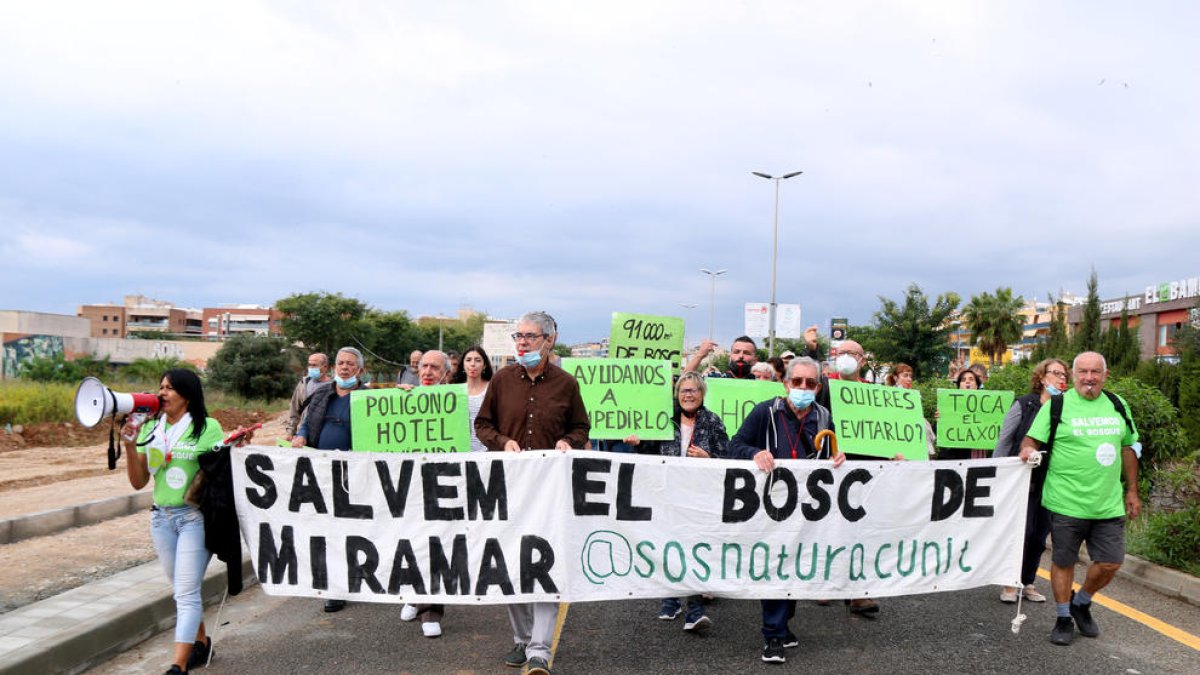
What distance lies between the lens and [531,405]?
18.0 feet

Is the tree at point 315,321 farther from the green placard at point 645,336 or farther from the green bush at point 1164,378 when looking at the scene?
the green placard at point 645,336

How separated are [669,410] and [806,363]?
158 centimetres

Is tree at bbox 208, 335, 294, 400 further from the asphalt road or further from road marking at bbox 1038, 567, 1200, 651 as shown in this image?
road marking at bbox 1038, 567, 1200, 651

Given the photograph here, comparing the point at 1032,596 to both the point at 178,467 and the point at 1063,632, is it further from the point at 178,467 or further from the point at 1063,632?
the point at 178,467

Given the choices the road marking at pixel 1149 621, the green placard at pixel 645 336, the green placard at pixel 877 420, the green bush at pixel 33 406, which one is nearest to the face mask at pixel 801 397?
the green placard at pixel 877 420

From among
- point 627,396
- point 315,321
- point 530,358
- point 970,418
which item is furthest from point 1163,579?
point 315,321

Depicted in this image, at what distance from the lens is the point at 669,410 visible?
6.98m

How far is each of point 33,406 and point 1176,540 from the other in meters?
23.5

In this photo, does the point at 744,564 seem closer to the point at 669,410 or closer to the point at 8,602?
the point at 669,410

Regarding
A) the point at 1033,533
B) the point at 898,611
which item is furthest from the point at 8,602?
the point at 1033,533

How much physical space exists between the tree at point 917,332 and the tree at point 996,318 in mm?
29074

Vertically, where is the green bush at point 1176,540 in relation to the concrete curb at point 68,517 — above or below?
above

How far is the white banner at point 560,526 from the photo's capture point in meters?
5.23

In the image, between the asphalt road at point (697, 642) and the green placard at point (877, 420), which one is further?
the green placard at point (877, 420)
